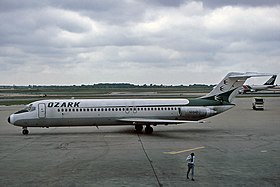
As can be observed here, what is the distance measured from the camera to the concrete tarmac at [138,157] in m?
14.1

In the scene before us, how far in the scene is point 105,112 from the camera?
27.7m

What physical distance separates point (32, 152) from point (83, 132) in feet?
29.5

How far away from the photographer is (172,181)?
13727mm

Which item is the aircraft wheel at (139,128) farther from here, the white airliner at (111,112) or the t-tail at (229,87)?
the t-tail at (229,87)

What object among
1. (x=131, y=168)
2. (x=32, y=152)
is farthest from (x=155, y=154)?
(x=32, y=152)

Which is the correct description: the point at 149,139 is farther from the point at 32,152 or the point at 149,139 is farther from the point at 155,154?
the point at 32,152

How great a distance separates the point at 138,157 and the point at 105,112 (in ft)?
32.0

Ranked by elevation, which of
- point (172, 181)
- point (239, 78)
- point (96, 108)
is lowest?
point (172, 181)

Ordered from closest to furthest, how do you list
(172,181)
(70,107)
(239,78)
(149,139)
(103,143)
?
(172,181), (103,143), (149,139), (70,107), (239,78)

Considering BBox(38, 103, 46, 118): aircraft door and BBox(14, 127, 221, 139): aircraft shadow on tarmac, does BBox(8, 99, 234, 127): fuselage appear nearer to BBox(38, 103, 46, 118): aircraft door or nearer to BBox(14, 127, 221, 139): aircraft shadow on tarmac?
BBox(38, 103, 46, 118): aircraft door

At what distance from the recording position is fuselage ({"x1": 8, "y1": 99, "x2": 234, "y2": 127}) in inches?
1075

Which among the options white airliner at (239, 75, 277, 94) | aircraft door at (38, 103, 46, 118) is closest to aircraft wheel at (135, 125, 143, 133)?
aircraft door at (38, 103, 46, 118)

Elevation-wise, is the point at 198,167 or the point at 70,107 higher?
the point at 70,107

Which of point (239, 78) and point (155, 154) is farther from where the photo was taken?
point (239, 78)
